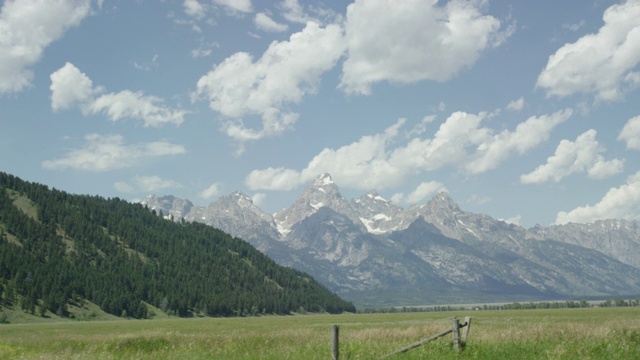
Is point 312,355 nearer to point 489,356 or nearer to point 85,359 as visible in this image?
point 489,356

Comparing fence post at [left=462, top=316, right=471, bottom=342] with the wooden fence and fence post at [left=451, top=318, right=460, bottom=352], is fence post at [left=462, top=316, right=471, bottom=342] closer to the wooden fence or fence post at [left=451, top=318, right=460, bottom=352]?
the wooden fence

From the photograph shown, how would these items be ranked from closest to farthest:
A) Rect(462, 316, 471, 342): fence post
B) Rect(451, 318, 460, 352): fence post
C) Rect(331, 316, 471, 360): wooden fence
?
1. Rect(331, 316, 471, 360): wooden fence
2. Rect(451, 318, 460, 352): fence post
3. Rect(462, 316, 471, 342): fence post

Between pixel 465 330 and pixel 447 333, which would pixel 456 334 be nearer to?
pixel 447 333

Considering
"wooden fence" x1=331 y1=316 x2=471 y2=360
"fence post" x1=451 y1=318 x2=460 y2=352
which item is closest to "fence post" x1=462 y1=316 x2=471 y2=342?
"wooden fence" x1=331 y1=316 x2=471 y2=360

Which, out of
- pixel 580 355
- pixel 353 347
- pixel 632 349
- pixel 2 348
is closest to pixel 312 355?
pixel 353 347

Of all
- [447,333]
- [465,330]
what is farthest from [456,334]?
[465,330]

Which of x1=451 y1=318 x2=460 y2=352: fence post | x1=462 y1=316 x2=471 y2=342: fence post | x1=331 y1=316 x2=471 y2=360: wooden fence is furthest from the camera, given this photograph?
x1=462 y1=316 x2=471 y2=342: fence post

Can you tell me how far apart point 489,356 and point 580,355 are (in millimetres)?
4142

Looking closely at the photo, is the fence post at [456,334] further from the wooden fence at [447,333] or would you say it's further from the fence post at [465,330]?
the fence post at [465,330]

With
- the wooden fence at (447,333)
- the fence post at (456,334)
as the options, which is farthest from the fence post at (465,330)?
the fence post at (456,334)

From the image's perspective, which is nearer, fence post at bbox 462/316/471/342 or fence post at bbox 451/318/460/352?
fence post at bbox 451/318/460/352

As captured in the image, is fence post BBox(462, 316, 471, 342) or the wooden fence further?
fence post BBox(462, 316, 471, 342)

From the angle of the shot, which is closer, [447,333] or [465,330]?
[447,333]

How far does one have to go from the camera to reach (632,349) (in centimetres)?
2755
